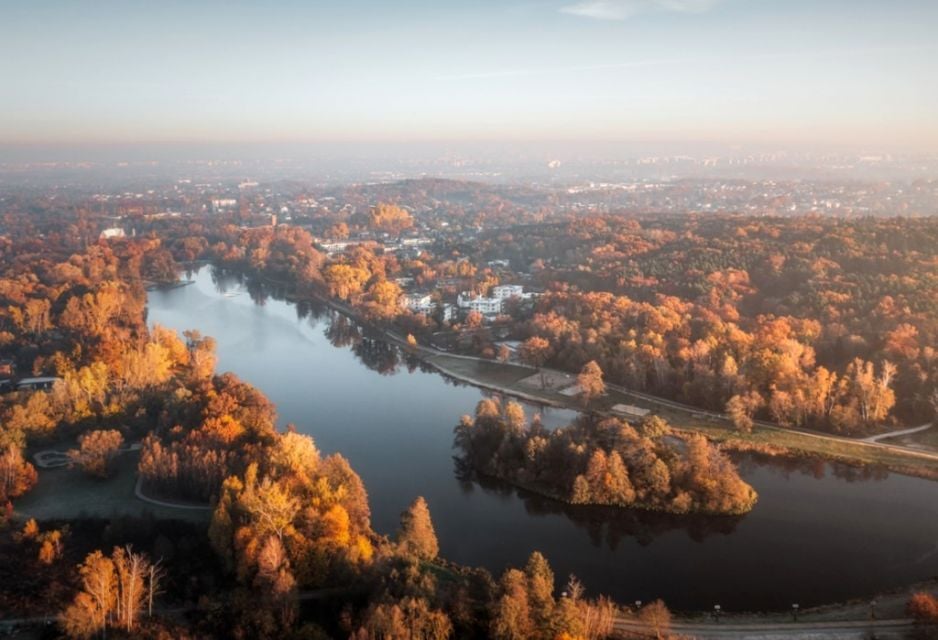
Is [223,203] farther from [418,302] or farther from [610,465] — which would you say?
[610,465]

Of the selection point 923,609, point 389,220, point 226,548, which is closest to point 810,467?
point 923,609

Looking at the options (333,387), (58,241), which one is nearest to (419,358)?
(333,387)

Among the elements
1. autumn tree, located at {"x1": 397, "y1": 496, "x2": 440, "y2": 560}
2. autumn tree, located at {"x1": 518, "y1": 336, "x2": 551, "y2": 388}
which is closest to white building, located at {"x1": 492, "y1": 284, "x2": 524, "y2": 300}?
autumn tree, located at {"x1": 518, "y1": 336, "x2": 551, "y2": 388}

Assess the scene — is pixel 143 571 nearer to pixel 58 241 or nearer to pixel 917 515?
pixel 917 515

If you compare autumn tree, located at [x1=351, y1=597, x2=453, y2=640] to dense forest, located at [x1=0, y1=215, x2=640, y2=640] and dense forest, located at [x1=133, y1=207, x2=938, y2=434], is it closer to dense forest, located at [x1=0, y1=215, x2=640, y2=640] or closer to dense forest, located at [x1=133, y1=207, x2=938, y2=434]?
dense forest, located at [x1=0, y1=215, x2=640, y2=640]

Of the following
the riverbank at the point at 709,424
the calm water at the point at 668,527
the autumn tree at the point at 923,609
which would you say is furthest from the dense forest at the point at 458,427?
the autumn tree at the point at 923,609
